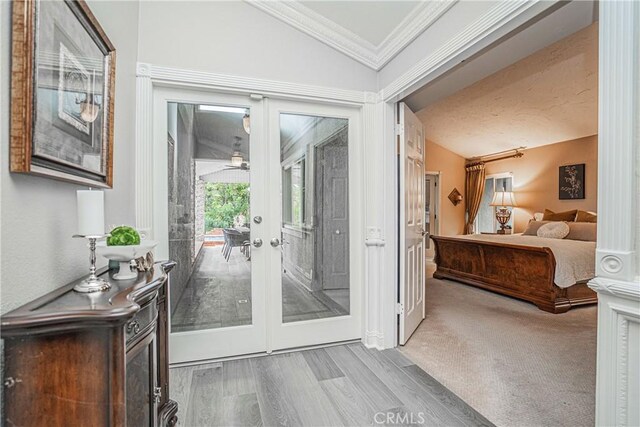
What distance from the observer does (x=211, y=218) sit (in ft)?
8.00

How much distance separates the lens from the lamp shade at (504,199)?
21.1ft

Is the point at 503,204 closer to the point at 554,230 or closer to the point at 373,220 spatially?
the point at 554,230

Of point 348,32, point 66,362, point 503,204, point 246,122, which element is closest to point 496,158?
point 503,204

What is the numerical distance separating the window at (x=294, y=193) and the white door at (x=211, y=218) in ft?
0.58

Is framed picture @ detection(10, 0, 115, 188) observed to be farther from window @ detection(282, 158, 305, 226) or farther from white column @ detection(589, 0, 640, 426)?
white column @ detection(589, 0, 640, 426)

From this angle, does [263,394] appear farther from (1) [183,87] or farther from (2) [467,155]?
(2) [467,155]

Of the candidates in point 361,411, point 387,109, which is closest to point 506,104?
point 387,109

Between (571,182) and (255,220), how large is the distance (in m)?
5.77

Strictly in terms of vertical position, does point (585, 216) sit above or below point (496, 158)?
below

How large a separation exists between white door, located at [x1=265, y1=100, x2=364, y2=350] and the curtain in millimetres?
5612

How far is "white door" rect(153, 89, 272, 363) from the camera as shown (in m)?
2.30

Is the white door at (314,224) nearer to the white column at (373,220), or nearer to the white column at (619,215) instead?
the white column at (373,220)

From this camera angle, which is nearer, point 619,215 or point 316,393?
point 619,215

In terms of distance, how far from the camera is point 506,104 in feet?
15.0
